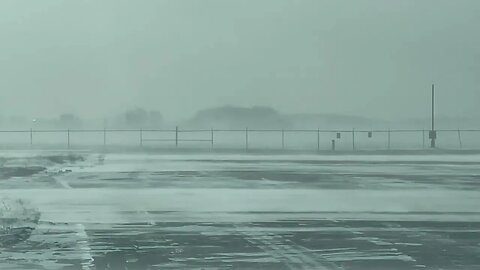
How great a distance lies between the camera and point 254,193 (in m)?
24.0

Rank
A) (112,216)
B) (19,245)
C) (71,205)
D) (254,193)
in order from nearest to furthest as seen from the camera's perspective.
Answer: (19,245) → (112,216) → (71,205) → (254,193)

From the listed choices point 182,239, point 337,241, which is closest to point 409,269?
point 337,241

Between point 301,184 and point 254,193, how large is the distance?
4.11 m

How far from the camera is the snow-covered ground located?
11.4m

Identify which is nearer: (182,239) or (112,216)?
(182,239)

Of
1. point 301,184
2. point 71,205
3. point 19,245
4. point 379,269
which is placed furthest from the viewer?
point 301,184

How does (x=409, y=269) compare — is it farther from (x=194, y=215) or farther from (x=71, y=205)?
(x=71, y=205)

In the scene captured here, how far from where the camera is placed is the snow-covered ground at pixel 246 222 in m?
11.4

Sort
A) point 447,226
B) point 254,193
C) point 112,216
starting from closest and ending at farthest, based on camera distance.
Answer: point 447,226
point 112,216
point 254,193

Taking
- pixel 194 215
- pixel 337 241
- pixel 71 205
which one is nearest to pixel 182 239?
pixel 337 241

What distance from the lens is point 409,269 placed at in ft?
34.7

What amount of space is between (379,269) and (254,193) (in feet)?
44.5

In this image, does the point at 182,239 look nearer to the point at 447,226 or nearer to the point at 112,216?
the point at 112,216

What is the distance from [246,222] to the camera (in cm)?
1639
